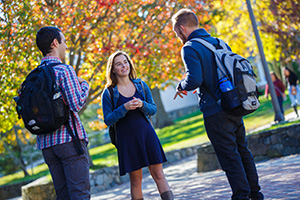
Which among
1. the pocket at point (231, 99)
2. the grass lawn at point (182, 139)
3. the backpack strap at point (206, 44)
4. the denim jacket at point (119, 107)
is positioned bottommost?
the grass lawn at point (182, 139)

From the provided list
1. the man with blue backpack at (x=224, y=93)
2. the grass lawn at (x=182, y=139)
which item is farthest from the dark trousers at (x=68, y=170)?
the grass lawn at (x=182, y=139)

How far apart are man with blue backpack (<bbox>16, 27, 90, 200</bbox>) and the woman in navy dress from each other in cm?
73

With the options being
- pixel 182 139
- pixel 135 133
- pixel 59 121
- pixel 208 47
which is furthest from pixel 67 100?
pixel 182 139

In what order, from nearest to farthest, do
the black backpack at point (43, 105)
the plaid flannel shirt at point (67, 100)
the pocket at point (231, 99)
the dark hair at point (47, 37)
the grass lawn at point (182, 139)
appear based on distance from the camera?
the black backpack at point (43, 105)
the plaid flannel shirt at point (67, 100)
the pocket at point (231, 99)
the dark hair at point (47, 37)
the grass lawn at point (182, 139)

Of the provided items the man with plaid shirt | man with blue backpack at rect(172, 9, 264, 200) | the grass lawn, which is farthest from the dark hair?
the grass lawn

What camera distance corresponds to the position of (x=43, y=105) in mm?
3740

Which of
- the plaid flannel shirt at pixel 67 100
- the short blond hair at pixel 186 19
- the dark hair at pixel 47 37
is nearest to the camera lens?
the plaid flannel shirt at pixel 67 100

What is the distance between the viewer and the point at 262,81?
4481 cm

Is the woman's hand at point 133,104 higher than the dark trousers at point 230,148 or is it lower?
higher

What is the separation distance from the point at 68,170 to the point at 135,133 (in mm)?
1046

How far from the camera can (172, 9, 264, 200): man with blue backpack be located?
4.04m

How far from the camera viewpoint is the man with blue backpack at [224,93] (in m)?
4.04

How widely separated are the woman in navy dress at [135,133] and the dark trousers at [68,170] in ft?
2.57

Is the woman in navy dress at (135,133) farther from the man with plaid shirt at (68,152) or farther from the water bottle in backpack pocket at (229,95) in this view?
the water bottle in backpack pocket at (229,95)
